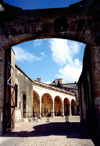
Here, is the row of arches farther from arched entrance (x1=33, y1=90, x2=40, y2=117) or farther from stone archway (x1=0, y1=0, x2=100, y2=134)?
stone archway (x1=0, y1=0, x2=100, y2=134)

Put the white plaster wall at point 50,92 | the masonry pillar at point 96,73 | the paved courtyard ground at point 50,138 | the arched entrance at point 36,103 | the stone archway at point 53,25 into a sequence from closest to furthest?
the paved courtyard ground at point 50,138, the masonry pillar at point 96,73, the stone archway at point 53,25, the white plaster wall at point 50,92, the arched entrance at point 36,103

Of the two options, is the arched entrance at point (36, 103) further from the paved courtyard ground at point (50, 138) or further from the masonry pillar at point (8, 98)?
the paved courtyard ground at point (50, 138)

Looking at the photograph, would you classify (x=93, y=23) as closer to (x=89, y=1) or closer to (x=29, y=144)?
(x=89, y=1)

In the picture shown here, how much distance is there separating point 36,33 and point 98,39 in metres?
2.81

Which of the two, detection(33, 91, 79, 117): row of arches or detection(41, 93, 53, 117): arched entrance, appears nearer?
detection(33, 91, 79, 117): row of arches

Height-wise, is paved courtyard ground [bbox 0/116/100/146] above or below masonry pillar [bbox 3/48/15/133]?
below

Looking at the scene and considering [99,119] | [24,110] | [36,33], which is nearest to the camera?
[99,119]

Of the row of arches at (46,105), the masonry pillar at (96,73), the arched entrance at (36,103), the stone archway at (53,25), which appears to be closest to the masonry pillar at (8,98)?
the stone archway at (53,25)

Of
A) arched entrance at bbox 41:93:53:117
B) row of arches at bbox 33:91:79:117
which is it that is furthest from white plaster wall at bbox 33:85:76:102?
arched entrance at bbox 41:93:53:117

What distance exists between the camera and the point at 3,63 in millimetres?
7281

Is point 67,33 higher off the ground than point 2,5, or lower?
lower

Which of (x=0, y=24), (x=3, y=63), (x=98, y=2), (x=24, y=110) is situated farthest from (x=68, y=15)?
(x=24, y=110)

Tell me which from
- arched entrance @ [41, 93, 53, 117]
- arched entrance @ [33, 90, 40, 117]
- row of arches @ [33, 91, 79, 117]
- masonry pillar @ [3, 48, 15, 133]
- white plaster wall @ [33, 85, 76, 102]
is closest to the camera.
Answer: masonry pillar @ [3, 48, 15, 133]

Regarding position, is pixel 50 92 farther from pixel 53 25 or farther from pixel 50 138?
pixel 50 138
